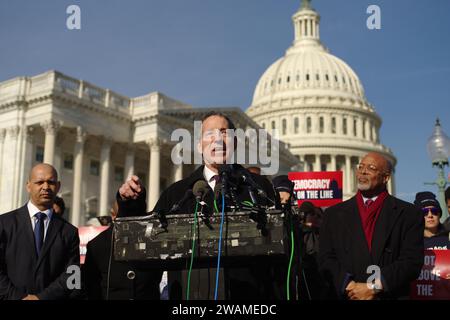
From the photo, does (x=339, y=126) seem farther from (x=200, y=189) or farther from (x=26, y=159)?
(x=200, y=189)

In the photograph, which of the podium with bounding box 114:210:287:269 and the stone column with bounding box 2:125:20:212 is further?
the stone column with bounding box 2:125:20:212

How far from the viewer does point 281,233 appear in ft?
10.6

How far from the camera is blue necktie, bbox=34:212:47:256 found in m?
5.23

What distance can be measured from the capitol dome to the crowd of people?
96.3 meters

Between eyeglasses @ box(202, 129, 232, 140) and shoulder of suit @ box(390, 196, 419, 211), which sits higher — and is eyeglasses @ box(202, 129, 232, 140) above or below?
above

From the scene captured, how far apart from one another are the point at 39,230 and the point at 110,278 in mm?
1037

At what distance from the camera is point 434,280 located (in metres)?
6.14

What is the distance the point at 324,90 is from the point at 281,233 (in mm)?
110517

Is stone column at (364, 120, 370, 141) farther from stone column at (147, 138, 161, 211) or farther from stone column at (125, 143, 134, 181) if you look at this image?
stone column at (147, 138, 161, 211)

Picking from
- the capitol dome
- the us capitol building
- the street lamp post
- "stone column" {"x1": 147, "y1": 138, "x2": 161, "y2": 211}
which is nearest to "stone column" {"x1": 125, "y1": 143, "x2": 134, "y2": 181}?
the us capitol building

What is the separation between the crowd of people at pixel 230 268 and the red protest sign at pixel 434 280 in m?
1.32

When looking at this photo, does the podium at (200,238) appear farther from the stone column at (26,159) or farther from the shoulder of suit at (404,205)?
the stone column at (26,159)

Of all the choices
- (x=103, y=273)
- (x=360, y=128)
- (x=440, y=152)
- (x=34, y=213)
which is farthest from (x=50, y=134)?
(x=360, y=128)

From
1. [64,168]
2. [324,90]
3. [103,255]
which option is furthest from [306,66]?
[103,255]
